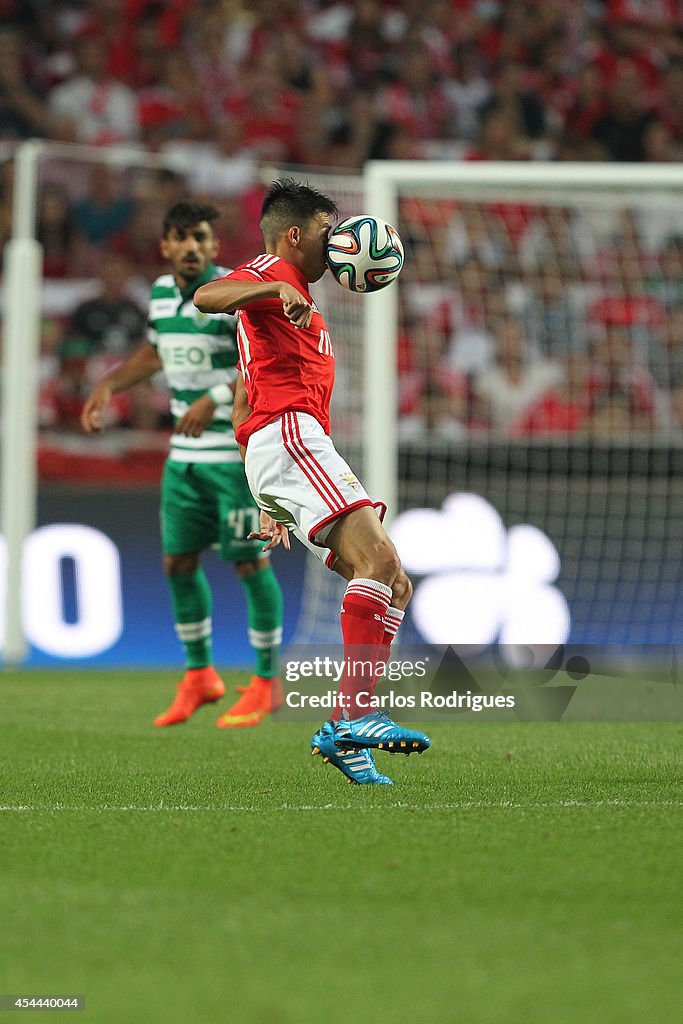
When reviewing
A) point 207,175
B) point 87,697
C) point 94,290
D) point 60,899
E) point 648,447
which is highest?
point 207,175

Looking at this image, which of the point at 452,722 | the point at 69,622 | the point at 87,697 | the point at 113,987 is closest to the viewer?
the point at 113,987

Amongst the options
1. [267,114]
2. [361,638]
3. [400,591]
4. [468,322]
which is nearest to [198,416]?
[400,591]

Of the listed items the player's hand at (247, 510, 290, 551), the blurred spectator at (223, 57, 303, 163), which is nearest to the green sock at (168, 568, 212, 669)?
the player's hand at (247, 510, 290, 551)

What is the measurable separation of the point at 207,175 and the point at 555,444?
3851mm

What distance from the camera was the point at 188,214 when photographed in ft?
21.8

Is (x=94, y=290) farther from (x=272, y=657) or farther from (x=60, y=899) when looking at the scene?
(x=60, y=899)

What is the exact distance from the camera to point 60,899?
3.23m

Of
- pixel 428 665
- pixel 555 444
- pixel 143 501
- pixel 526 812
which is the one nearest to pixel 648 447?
pixel 555 444

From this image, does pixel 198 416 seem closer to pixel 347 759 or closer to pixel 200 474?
pixel 200 474

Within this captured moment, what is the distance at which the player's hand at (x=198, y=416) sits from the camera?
21.7 ft

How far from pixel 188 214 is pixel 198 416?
0.86 m

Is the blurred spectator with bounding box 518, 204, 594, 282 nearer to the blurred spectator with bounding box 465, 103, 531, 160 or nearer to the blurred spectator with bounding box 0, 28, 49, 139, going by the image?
the blurred spectator with bounding box 465, 103, 531, 160

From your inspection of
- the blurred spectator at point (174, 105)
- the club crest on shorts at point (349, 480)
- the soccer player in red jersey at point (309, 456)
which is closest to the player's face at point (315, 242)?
the soccer player in red jersey at point (309, 456)

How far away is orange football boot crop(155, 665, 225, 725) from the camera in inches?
265
